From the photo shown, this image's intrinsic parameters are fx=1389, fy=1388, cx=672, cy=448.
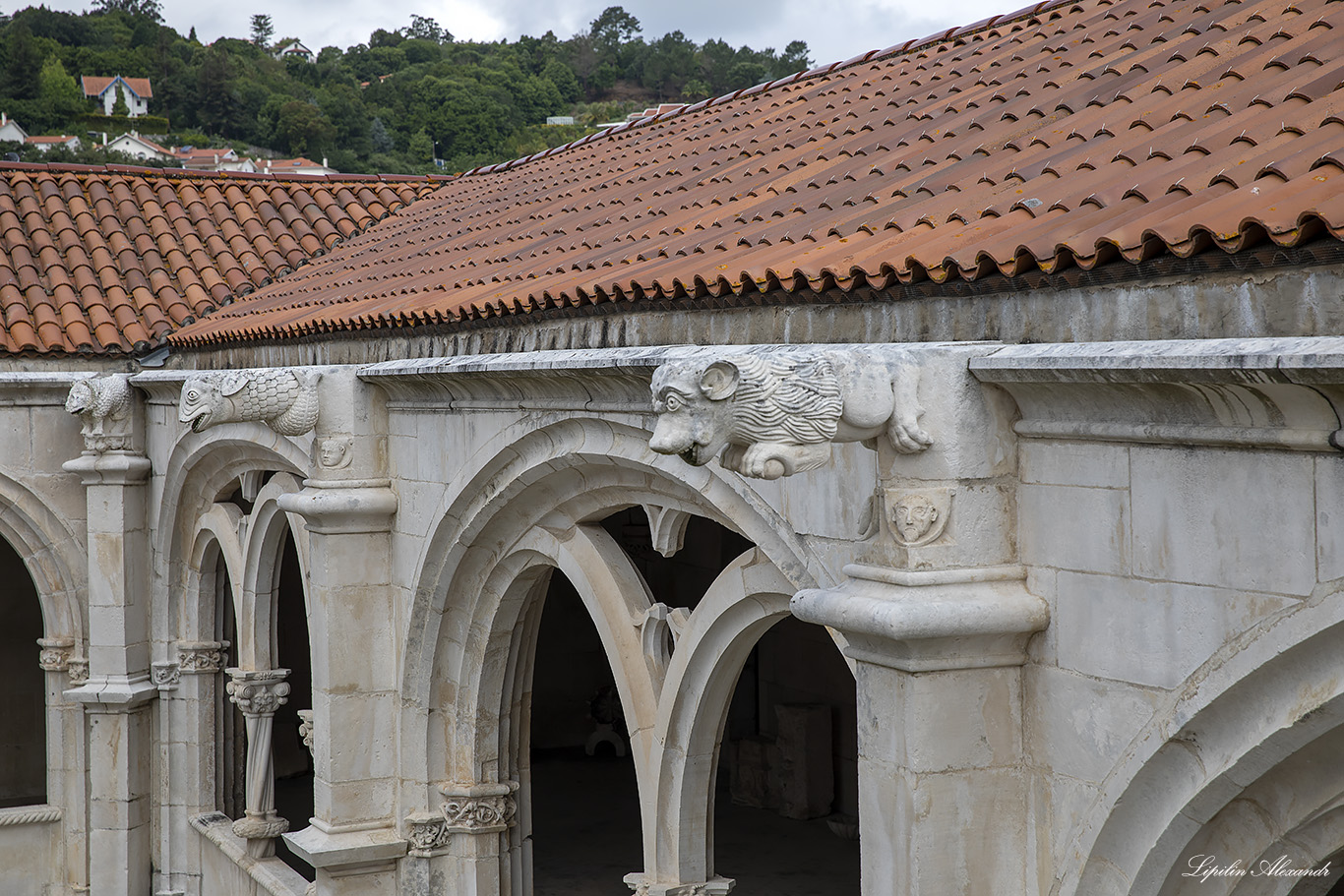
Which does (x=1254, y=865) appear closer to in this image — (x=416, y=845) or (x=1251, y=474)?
(x=1251, y=474)

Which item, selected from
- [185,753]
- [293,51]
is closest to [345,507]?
[185,753]

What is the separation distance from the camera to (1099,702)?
2770 mm

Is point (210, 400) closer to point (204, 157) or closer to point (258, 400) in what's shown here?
point (258, 400)

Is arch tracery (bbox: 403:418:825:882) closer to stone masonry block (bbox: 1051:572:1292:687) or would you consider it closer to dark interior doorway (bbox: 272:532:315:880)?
stone masonry block (bbox: 1051:572:1292:687)

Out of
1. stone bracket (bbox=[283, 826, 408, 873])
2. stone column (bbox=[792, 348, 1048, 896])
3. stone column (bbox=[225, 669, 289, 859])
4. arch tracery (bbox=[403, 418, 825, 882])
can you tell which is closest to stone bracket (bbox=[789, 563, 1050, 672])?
stone column (bbox=[792, 348, 1048, 896])

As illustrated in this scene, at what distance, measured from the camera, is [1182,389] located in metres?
2.45

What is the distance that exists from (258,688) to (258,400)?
2.88m

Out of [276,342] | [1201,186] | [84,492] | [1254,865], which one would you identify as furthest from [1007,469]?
[84,492]

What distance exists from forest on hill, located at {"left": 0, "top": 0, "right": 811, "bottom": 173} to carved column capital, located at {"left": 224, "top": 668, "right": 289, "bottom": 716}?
109ft

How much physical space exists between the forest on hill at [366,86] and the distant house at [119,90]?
71 centimetres

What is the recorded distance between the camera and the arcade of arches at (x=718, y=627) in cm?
253

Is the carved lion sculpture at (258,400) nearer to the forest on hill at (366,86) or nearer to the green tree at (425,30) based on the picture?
the forest on hill at (366,86)

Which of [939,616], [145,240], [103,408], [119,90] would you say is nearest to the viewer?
[939,616]

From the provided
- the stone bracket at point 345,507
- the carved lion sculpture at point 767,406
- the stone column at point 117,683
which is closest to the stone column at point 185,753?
the stone column at point 117,683
